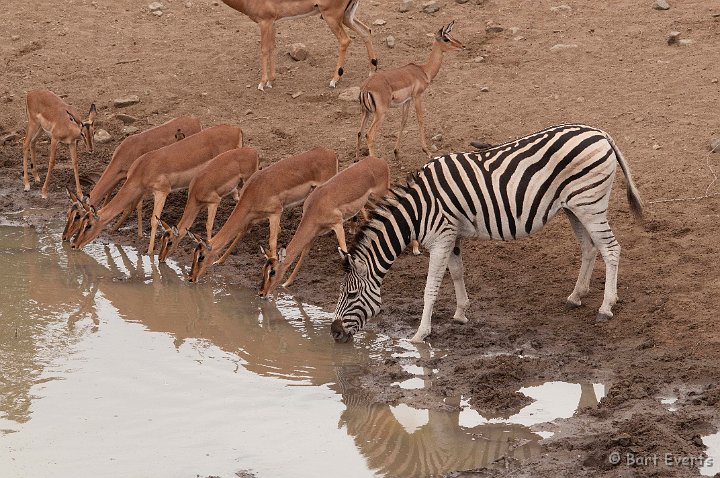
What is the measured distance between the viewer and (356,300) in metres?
10.0

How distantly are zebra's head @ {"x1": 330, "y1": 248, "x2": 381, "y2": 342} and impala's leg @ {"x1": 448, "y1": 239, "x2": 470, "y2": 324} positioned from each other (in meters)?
0.69

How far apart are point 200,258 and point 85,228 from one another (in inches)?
67.1

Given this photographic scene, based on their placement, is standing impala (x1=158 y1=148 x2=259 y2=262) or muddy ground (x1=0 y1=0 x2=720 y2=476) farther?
standing impala (x1=158 y1=148 x2=259 y2=262)

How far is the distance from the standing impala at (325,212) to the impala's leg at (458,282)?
4.57 feet

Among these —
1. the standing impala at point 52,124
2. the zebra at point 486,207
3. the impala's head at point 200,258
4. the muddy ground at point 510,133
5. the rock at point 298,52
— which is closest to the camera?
the muddy ground at point 510,133

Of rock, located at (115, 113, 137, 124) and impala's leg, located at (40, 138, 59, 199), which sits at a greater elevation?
rock, located at (115, 113, 137, 124)

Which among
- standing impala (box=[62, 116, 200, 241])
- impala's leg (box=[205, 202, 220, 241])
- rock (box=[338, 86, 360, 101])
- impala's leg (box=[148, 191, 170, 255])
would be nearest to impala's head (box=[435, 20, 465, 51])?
rock (box=[338, 86, 360, 101])

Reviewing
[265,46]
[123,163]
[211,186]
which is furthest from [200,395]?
[265,46]

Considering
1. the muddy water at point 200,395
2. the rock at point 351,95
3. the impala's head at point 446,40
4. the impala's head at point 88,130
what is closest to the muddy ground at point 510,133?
the rock at point 351,95

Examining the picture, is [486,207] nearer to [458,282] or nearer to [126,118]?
[458,282]

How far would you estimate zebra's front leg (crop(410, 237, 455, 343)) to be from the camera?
9.91m

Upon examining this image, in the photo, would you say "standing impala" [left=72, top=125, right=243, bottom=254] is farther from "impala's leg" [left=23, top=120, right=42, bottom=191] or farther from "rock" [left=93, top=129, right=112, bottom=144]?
"rock" [left=93, top=129, right=112, bottom=144]

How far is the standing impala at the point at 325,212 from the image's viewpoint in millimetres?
11102

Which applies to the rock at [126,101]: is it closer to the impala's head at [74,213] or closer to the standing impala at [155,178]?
the standing impala at [155,178]
